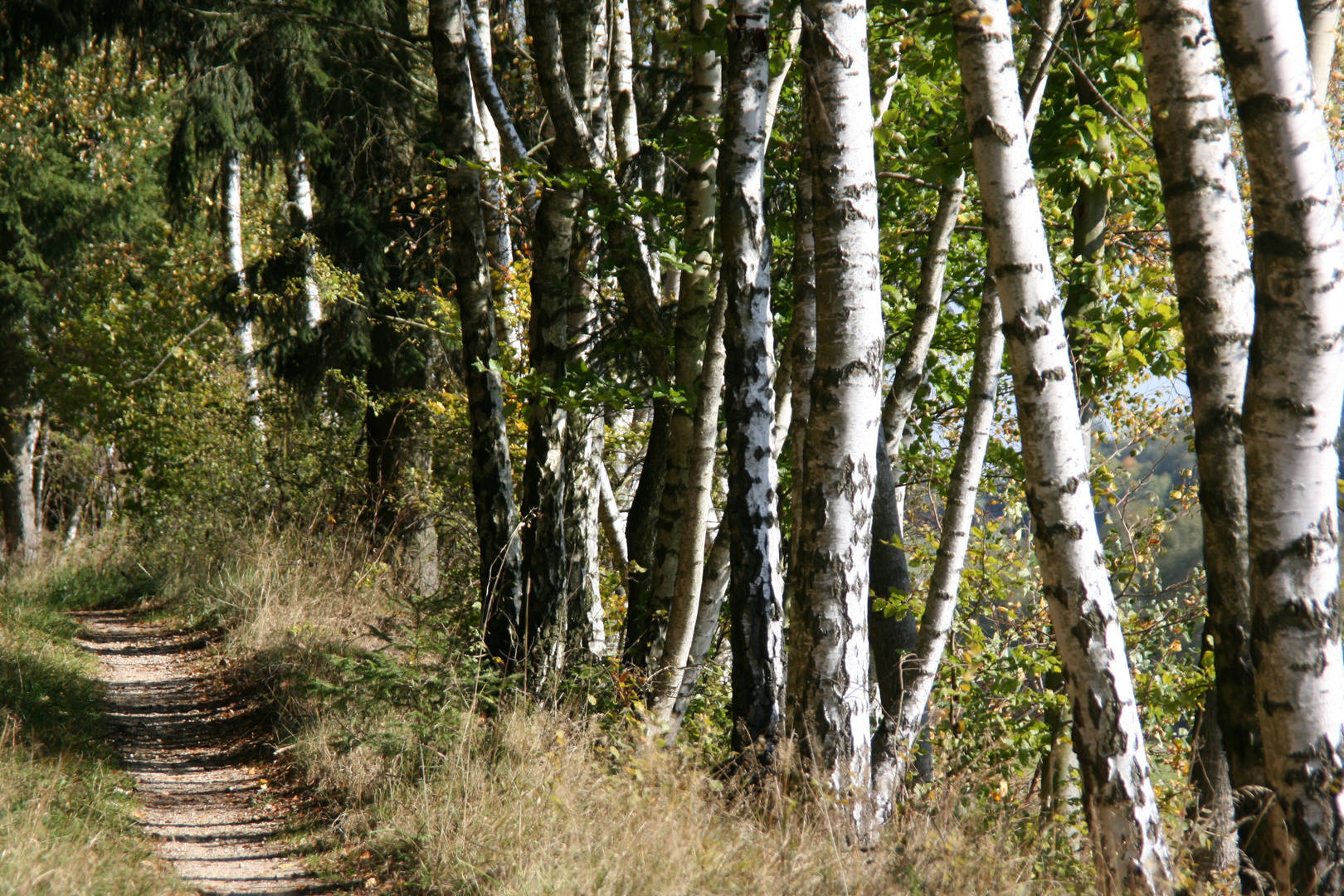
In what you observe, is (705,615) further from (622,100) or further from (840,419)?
(622,100)

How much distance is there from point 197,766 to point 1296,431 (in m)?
5.98

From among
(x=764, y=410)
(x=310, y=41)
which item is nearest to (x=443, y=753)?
(x=764, y=410)

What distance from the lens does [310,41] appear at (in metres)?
10.5

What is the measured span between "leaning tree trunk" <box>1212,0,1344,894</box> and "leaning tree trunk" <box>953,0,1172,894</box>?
0.43 metres

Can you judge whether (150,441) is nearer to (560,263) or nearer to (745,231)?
Result: (560,263)

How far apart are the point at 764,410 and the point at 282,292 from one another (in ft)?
28.1

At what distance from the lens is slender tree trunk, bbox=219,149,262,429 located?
11.5 m

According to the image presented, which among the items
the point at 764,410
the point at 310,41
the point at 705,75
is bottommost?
the point at 764,410

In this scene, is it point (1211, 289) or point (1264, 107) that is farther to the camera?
point (1211, 289)

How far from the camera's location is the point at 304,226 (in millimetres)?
11359

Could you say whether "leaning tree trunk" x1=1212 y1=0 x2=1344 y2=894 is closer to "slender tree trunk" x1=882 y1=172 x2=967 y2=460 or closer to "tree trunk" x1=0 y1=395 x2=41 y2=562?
"slender tree trunk" x1=882 y1=172 x2=967 y2=460

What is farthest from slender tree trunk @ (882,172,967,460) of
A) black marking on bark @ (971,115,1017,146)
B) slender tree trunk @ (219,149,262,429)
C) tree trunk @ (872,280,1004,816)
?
slender tree trunk @ (219,149,262,429)

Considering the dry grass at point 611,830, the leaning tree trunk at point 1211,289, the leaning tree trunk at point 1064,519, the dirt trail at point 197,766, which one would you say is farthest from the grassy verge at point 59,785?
the leaning tree trunk at point 1211,289

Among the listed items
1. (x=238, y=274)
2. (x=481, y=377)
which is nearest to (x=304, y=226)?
(x=238, y=274)
